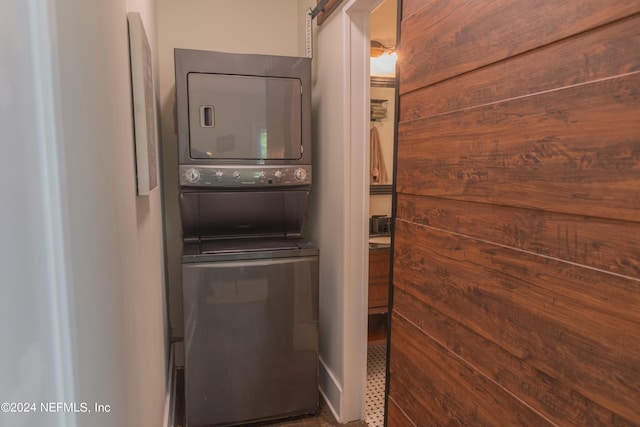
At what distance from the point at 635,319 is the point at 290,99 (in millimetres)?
1800

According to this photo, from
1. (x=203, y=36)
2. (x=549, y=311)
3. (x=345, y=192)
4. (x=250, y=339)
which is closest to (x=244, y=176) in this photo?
(x=345, y=192)

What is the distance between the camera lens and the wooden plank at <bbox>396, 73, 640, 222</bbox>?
0.67 m

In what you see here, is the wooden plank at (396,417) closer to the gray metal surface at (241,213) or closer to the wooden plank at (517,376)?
the wooden plank at (517,376)

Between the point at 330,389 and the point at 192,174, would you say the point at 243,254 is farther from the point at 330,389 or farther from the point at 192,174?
the point at 330,389

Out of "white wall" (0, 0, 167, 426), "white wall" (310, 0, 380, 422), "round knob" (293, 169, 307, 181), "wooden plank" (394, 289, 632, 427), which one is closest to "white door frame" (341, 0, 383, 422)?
"white wall" (310, 0, 380, 422)

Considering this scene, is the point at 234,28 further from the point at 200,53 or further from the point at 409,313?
the point at 409,313

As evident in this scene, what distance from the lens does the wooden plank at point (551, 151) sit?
670mm

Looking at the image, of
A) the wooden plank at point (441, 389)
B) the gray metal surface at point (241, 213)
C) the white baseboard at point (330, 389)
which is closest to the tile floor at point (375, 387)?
the white baseboard at point (330, 389)

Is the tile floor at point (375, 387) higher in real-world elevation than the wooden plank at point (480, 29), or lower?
lower

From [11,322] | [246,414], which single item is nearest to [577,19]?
[11,322]

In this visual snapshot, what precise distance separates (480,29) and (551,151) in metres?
0.39

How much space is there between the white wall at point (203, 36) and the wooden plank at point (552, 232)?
5.96 ft

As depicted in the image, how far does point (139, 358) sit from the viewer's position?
1.07 metres

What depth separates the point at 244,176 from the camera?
6.80 ft
